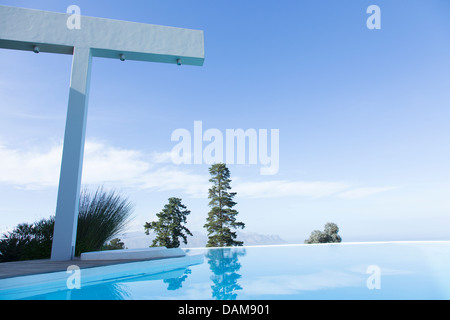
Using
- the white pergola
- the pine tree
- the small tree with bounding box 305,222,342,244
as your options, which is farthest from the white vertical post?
the small tree with bounding box 305,222,342,244

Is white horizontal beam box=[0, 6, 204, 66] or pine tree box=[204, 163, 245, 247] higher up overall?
white horizontal beam box=[0, 6, 204, 66]

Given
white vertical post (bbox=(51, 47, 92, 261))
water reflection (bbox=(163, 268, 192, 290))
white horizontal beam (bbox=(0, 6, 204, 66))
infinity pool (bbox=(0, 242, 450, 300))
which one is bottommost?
water reflection (bbox=(163, 268, 192, 290))

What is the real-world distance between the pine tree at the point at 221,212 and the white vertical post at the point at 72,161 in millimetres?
6768

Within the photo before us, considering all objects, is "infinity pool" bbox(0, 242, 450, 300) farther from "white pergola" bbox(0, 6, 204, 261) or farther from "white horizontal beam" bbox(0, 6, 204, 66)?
"white horizontal beam" bbox(0, 6, 204, 66)

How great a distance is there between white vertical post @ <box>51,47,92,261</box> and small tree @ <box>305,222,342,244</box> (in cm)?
794

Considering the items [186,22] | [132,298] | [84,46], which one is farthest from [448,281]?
[186,22]

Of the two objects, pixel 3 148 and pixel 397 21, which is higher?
pixel 397 21

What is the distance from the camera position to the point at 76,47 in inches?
188

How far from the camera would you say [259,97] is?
1117cm

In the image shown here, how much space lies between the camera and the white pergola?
13.9 ft

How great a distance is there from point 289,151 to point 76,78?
988cm

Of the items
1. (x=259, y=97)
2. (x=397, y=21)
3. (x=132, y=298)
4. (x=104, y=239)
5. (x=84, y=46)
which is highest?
(x=397, y=21)

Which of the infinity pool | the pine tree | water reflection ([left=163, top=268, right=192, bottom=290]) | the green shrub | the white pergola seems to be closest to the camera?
the infinity pool
